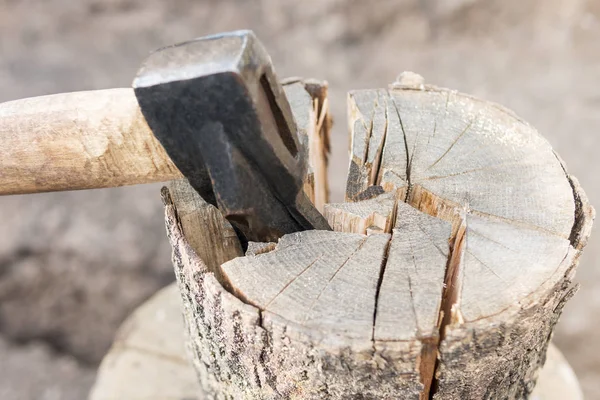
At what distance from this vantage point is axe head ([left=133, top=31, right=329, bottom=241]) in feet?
3.10

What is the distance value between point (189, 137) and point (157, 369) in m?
1.14

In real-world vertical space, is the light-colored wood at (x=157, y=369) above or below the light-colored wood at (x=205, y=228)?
below

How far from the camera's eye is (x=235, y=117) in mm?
977

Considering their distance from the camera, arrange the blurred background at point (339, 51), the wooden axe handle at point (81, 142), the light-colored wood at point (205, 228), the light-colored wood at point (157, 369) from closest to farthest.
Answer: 1. the wooden axe handle at point (81, 142)
2. the light-colored wood at point (205, 228)
3. the light-colored wood at point (157, 369)
4. the blurred background at point (339, 51)

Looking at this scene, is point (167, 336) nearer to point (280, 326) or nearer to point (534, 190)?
point (280, 326)

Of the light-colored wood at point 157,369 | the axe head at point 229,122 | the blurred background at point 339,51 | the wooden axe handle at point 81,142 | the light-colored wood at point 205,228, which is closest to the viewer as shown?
the axe head at point 229,122

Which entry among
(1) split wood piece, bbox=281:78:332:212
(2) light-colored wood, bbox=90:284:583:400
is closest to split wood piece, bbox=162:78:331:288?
(1) split wood piece, bbox=281:78:332:212

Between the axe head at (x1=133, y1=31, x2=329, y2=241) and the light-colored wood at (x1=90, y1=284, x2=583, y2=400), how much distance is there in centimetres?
79

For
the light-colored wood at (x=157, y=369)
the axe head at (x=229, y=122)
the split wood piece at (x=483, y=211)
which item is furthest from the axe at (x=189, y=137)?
the light-colored wood at (x=157, y=369)

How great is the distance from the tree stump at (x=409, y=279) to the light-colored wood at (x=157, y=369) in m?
0.48

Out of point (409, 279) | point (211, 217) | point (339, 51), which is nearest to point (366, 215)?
point (409, 279)

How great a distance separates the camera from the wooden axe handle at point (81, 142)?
113 cm

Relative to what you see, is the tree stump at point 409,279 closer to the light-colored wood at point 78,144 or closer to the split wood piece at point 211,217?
the split wood piece at point 211,217

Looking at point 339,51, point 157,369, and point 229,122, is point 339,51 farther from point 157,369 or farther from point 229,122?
point 229,122
